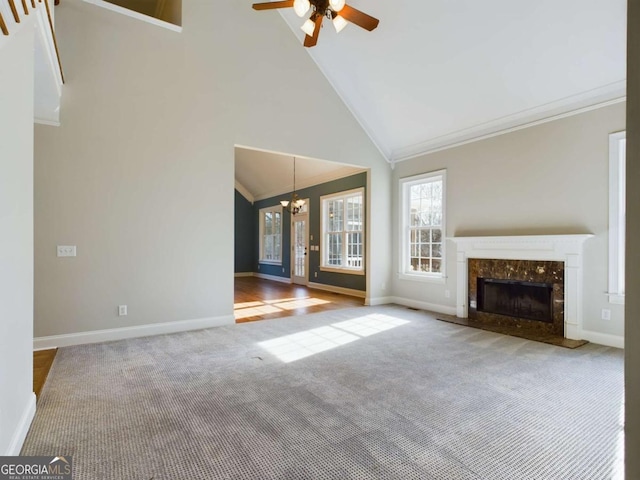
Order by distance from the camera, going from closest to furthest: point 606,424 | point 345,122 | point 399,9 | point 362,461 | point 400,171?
point 362,461, point 606,424, point 399,9, point 345,122, point 400,171

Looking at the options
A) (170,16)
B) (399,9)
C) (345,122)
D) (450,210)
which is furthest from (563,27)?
(170,16)

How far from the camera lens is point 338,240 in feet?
27.6

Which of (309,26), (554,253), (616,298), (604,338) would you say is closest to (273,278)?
(554,253)

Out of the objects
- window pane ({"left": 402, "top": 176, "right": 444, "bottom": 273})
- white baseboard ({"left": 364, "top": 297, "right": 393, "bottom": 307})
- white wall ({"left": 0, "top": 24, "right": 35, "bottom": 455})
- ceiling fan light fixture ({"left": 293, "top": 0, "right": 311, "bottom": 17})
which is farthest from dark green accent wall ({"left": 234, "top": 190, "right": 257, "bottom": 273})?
white wall ({"left": 0, "top": 24, "right": 35, "bottom": 455})

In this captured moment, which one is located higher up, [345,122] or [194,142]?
[345,122]

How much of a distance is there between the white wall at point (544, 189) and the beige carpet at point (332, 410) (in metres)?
0.89

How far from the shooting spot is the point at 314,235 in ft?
29.7

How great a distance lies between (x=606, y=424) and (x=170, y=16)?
6.76 meters

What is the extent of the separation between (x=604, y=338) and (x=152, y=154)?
5887mm

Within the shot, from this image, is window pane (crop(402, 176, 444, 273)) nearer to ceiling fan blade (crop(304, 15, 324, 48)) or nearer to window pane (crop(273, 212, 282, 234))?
ceiling fan blade (crop(304, 15, 324, 48))

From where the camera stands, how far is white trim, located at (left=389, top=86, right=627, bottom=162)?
156 inches

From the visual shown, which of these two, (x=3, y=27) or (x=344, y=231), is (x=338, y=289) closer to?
(x=344, y=231)

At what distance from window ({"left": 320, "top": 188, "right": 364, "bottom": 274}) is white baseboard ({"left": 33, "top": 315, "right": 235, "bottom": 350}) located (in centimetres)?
375

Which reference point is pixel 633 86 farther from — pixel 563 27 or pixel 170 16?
pixel 170 16
